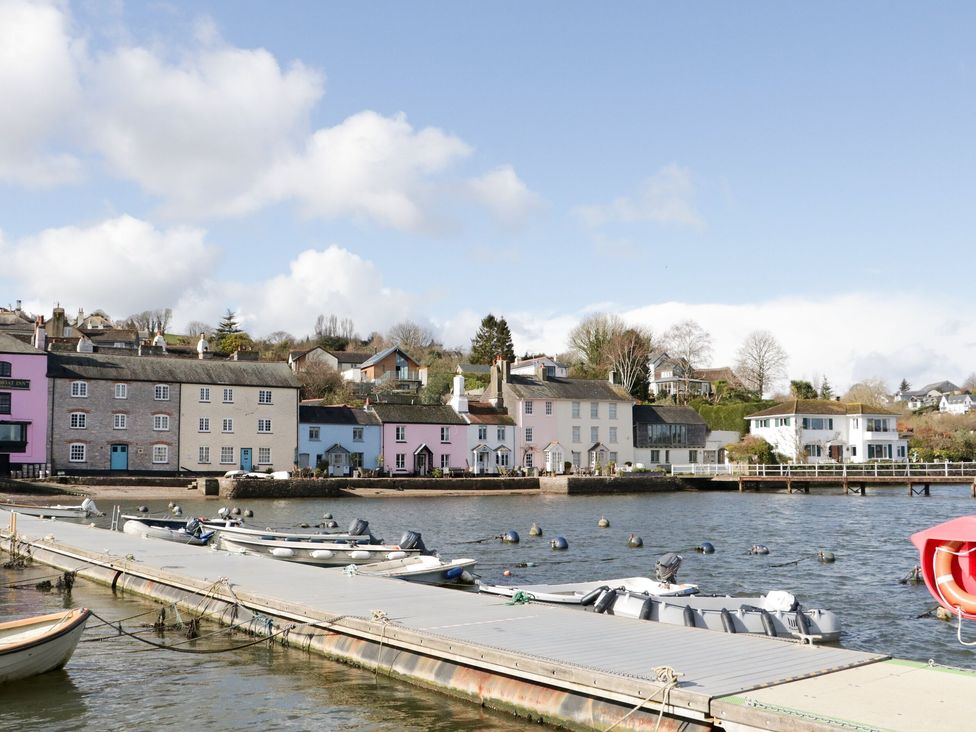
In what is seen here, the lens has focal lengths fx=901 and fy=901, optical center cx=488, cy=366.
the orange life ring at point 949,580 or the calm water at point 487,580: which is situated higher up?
the orange life ring at point 949,580

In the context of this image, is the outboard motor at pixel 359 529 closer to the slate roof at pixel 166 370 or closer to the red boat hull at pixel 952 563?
the red boat hull at pixel 952 563

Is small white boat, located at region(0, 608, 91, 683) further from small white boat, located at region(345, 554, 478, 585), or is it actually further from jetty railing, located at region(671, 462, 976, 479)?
jetty railing, located at region(671, 462, 976, 479)

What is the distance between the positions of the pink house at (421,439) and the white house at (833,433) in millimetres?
37365

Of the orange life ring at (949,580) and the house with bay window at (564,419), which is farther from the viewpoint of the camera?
the house with bay window at (564,419)

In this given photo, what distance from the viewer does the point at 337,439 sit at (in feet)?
252

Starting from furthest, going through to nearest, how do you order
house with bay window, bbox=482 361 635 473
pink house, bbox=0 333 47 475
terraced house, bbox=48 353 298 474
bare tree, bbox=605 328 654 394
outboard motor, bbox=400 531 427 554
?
bare tree, bbox=605 328 654 394, house with bay window, bbox=482 361 635 473, terraced house, bbox=48 353 298 474, pink house, bbox=0 333 47 475, outboard motor, bbox=400 531 427 554

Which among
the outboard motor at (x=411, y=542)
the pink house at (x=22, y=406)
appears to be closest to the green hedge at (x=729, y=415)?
the pink house at (x=22, y=406)

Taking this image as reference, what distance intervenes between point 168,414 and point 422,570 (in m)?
51.9

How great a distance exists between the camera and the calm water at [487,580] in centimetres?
1252

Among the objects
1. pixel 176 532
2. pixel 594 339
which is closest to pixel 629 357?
pixel 594 339

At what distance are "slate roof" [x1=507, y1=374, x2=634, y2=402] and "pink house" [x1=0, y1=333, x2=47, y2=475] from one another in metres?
41.6

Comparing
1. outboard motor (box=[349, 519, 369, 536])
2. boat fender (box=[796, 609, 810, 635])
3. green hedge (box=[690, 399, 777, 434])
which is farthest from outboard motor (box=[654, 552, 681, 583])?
green hedge (box=[690, 399, 777, 434])

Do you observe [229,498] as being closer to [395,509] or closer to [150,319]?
[395,509]

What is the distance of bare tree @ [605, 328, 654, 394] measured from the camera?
381ft
